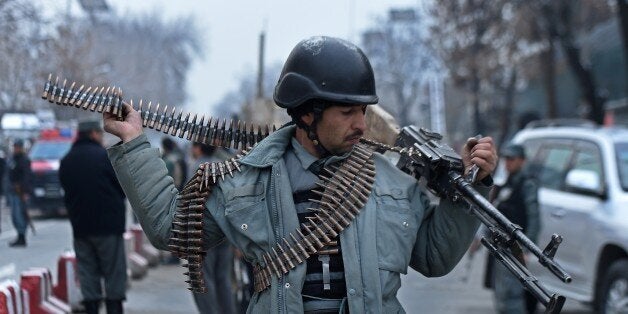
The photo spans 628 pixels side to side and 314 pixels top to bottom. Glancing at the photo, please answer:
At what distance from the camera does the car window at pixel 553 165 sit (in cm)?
1064

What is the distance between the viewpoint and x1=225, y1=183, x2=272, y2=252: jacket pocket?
11.4 feet

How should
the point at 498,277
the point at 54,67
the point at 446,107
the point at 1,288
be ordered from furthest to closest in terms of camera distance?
the point at 446,107
the point at 54,67
the point at 498,277
the point at 1,288

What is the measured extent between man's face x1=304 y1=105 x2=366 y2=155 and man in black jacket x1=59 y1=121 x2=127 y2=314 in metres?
5.39

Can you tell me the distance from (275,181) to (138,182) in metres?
0.46

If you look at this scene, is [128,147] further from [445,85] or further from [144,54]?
[144,54]

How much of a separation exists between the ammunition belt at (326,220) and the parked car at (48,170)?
75.0 ft

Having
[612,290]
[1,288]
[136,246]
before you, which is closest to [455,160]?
[1,288]

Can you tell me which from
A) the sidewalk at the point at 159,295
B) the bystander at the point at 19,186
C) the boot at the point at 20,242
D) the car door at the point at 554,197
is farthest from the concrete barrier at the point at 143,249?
the car door at the point at 554,197

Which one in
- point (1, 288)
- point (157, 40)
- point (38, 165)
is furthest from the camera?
point (157, 40)

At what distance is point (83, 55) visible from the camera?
138 ft

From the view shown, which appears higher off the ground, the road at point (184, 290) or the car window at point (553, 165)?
the car window at point (553, 165)

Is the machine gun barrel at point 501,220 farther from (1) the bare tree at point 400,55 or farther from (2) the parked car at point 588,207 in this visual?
(1) the bare tree at point 400,55

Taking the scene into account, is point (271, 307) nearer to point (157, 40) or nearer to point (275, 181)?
point (275, 181)

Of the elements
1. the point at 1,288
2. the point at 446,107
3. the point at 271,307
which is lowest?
the point at 446,107
